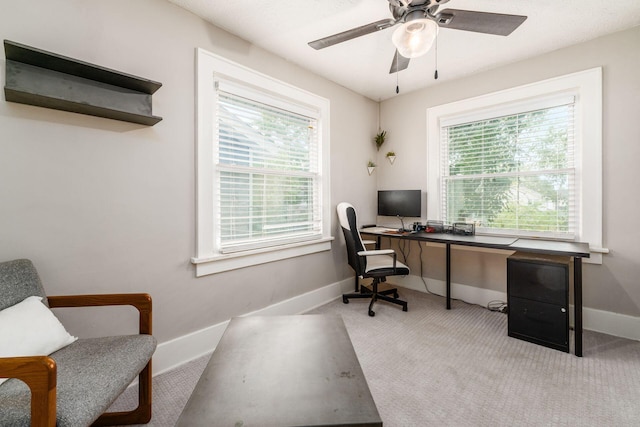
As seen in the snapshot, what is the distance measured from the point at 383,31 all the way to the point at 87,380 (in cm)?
285

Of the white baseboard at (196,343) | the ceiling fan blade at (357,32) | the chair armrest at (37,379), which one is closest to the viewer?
the chair armrest at (37,379)

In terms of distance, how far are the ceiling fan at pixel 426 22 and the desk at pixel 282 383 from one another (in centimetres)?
173

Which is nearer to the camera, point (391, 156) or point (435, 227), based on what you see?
point (435, 227)

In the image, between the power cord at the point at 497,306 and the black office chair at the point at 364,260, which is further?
the power cord at the point at 497,306

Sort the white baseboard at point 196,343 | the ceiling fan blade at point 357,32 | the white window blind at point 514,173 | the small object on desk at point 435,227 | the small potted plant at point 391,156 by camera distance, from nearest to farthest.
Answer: the ceiling fan blade at point 357,32 < the white baseboard at point 196,343 < the white window blind at point 514,173 < the small object on desk at point 435,227 < the small potted plant at point 391,156

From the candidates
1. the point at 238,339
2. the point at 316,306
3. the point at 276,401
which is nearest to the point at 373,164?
the point at 316,306

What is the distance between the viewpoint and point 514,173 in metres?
2.85

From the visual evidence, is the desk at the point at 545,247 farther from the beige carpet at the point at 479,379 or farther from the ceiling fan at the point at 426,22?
the ceiling fan at the point at 426,22

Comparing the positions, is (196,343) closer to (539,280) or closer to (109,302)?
(109,302)

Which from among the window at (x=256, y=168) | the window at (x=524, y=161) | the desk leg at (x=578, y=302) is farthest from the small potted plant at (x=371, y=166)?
the desk leg at (x=578, y=302)

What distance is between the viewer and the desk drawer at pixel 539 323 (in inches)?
82.1

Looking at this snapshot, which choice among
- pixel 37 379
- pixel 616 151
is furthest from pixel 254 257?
pixel 616 151

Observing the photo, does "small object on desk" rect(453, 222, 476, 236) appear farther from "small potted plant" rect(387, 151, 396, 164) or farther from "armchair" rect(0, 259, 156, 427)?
"armchair" rect(0, 259, 156, 427)

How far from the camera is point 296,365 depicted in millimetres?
1148
